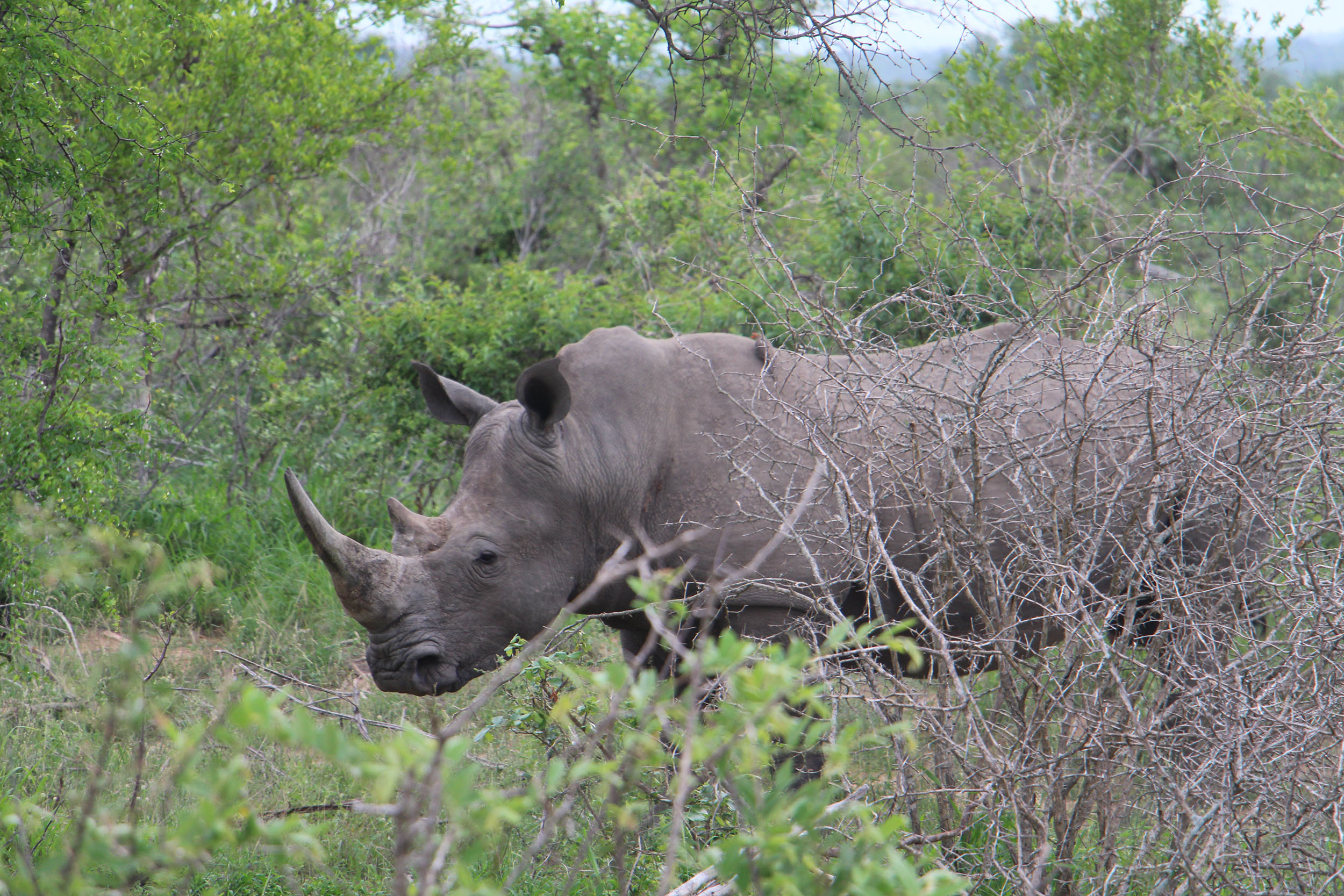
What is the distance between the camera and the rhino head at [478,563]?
405 centimetres

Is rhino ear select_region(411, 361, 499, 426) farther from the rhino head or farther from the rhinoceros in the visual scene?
the rhino head

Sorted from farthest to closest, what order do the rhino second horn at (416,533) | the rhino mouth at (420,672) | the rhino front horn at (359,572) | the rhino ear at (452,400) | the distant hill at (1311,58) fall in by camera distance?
the distant hill at (1311,58) < the rhino ear at (452,400) < the rhino second horn at (416,533) < the rhino mouth at (420,672) < the rhino front horn at (359,572)

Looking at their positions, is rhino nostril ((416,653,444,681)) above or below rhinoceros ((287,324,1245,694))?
below

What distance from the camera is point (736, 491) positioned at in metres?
4.23

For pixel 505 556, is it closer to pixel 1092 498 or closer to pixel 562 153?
pixel 1092 498

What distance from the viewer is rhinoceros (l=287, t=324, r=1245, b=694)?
11.8ft

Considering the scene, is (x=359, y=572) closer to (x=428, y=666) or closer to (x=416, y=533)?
(x=416, y=533)

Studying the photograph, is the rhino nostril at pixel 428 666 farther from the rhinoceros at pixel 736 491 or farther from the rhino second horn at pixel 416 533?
the rhino second horn at pixel 416 533

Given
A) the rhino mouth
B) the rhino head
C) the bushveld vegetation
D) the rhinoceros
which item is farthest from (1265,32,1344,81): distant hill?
the rhino mouth

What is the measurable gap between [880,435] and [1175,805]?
1.21 metres

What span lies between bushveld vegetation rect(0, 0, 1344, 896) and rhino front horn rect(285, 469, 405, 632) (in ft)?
1.11

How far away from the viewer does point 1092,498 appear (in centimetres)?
342

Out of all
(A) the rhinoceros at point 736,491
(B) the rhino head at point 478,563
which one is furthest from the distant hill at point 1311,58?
(B) the rhino head at point 478,563

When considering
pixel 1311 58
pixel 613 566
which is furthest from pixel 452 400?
pixel 1311 58
